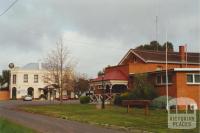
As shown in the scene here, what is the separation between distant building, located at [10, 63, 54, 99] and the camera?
4215 inches

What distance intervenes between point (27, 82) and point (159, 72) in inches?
2540

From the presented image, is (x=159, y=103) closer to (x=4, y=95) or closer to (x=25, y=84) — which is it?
(x=25, y=84)

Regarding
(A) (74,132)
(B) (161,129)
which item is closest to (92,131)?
(A) (74,132)

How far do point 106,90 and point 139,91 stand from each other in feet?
42.5

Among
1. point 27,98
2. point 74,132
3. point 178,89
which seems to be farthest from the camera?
point 27,98

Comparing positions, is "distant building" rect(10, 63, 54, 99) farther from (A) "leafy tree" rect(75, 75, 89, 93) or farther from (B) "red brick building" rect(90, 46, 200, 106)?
(B) "red brick building" rect(90, 46, 200, 106)

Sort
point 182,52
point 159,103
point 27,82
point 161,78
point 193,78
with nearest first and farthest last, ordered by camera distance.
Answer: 1. point 159,103
2. point 193,78
3. point 161,78
4. point 182,52
5. point 27,82

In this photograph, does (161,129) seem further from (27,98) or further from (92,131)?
(27,98)

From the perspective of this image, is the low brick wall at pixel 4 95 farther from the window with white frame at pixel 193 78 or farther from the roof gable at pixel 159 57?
the window with white frame at pixel 193 78

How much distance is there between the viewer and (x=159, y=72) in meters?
47.7

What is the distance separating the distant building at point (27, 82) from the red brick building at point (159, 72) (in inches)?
1853

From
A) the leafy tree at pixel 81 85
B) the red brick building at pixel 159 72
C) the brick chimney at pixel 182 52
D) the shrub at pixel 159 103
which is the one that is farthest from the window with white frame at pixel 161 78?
the leafy tree at pixel 81 85

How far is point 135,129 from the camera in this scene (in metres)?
22.1

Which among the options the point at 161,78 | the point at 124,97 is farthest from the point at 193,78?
the point at 124,97
